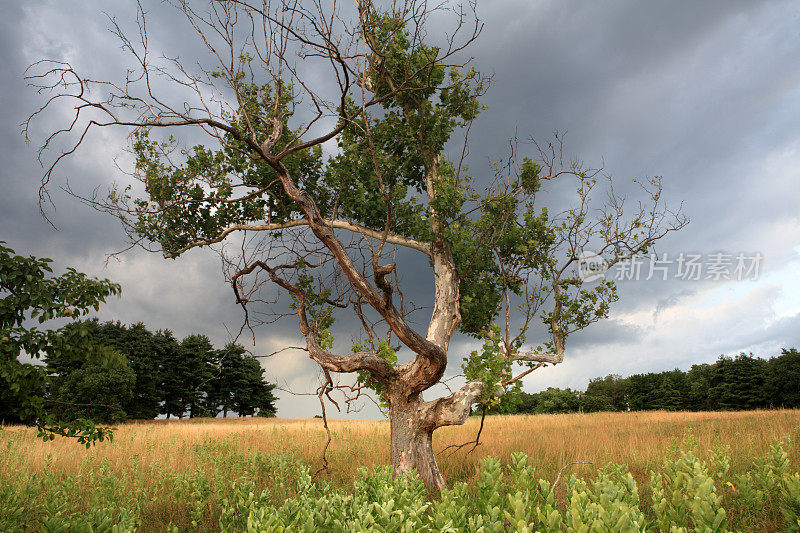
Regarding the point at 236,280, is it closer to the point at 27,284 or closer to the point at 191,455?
the point at 27,284

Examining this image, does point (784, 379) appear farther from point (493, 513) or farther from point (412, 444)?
point (493, 513)

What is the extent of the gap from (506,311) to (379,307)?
283 centimetres

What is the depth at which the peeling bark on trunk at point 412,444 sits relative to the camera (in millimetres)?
7262

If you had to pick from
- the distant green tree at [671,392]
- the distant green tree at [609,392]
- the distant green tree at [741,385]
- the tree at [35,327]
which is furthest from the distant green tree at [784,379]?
the tree at [35,327]

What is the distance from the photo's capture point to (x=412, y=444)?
7.38m

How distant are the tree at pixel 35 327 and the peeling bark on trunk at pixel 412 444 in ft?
14.7

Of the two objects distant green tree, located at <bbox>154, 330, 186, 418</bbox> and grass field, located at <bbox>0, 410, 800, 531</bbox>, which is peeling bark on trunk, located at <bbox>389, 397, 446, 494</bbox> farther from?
distant green tree, located at <bbox>154, 330, 186, 418</bbox>

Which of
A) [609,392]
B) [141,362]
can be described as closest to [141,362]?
[141,362]

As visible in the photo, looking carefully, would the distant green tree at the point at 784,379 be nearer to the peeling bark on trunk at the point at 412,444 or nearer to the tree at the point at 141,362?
the peeling bark on trunk at the point at 412,444

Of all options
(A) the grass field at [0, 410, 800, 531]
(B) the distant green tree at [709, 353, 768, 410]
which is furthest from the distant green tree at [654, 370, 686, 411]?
(A) the grass field at [0, 410, 800, 531]

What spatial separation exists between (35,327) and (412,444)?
567 cm

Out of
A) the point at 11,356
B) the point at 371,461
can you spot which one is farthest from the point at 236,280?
the point at 371,461

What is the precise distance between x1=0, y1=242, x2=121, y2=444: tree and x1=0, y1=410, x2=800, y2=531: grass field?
3.66 ft

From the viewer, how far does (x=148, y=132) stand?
33.5 feet
